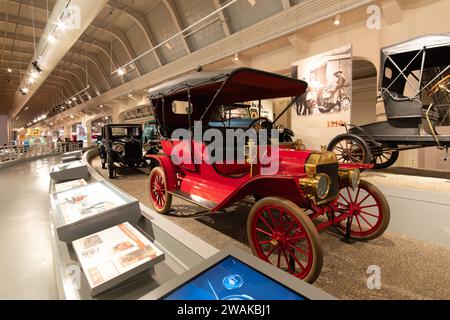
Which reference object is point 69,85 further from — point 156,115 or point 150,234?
point 150,234

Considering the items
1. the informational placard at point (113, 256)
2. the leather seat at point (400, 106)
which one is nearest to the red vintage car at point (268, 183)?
the informational placard at point (113, 256)

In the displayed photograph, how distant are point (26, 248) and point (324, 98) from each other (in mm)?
5183

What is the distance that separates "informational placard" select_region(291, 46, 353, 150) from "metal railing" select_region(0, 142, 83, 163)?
395 inches

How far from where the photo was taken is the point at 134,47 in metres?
10.9

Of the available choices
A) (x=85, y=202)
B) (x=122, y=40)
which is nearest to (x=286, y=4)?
(x=85, y=202)

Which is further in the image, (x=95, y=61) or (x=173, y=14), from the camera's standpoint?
(x=95, y=61)

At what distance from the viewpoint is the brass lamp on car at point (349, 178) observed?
88.5 inches

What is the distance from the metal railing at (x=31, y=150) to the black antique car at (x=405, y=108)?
1093cm

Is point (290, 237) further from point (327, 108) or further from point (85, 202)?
point (327, 108)

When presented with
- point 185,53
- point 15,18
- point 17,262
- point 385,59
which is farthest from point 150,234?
point 15,18

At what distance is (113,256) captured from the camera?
1243 millimetres

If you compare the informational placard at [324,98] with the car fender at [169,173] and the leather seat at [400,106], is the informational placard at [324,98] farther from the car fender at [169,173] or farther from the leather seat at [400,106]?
the car fender at [169,173]

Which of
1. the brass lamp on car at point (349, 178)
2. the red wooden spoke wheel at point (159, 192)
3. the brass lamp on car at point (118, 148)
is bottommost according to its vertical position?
the red wooden spoke wheel at point (159, 192)

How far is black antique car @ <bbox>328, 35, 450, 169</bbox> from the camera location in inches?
127
